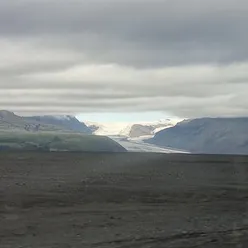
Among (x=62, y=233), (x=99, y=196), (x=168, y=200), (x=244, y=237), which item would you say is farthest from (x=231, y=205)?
(x=62, y=233)

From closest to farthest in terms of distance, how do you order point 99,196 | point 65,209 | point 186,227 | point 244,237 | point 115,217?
point 244,237, point 186,227, point 115,217, point 65,209, point 99,196

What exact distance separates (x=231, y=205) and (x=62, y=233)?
956 inches

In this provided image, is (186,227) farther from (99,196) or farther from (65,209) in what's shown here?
(99,196)

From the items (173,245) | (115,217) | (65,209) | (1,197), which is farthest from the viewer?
(1,197)

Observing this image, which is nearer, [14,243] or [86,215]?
[14,243]

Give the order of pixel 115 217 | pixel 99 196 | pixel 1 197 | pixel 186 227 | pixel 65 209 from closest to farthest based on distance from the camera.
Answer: pixel 186 227
pixel 115 217
pixel 65 209
pixel 1 197
pixel 99 196

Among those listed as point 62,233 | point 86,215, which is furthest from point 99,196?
point 62,233

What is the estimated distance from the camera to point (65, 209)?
4672cm

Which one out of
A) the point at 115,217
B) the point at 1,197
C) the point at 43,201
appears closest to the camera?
the point at 115,217

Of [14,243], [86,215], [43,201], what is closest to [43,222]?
[86,215]

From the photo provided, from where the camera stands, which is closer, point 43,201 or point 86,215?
point 86,215

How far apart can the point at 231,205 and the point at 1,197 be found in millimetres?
21606

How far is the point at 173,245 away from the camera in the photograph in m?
30.0

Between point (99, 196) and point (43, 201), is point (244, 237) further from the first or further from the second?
point (99, 196)
